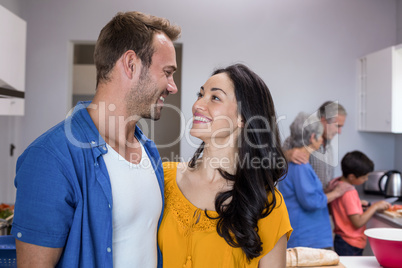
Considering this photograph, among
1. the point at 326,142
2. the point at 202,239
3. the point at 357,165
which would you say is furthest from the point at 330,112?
the point at 202,239

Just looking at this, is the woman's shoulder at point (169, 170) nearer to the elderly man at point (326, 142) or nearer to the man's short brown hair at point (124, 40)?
the man's short brown hair at point (124, 40)

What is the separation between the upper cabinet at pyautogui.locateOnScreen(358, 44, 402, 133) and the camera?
325 cm

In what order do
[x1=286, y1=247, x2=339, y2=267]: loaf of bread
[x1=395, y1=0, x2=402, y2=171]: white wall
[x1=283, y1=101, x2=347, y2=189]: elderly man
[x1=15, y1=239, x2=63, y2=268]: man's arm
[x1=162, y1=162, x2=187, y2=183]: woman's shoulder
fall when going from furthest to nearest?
[x1=395, y1=0, x2=402, y2=171]: white wall
[x1=283, y1=101, x2=347, y2=189]: elderly man
[x1=286, y1=247, x2=339, y2=267]: loaf of bread
[x1=162, y1=162, x2=187, y2=183]: woman's shoulder
[x1=15, y1=239, x2=63, y2=268]: man's arm

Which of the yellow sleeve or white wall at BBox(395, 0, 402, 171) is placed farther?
white wall at BBox(395, 0, 402, 171)

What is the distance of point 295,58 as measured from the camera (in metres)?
3.78

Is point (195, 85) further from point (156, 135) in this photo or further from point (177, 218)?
point (177, 218)

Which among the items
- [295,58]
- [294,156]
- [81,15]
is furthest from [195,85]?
[294,156]

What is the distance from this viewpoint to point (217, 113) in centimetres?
139

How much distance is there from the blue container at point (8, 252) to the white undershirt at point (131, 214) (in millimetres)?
294

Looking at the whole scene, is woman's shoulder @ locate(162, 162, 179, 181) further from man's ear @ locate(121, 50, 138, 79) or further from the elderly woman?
the elderly woman

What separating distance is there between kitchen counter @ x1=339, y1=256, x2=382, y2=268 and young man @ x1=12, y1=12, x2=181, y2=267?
0.94 metres

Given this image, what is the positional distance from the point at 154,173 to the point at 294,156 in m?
1.28

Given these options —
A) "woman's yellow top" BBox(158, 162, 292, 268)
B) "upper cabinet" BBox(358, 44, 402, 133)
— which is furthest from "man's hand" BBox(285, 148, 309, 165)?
"upper cabinet" BBox(358, 44, 402, 133)

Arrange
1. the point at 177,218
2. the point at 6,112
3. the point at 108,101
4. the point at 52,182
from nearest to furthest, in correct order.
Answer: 1. the point at 52,182
2. the point at 108,101
3. the point at 177,218
4. the point at 6,112
